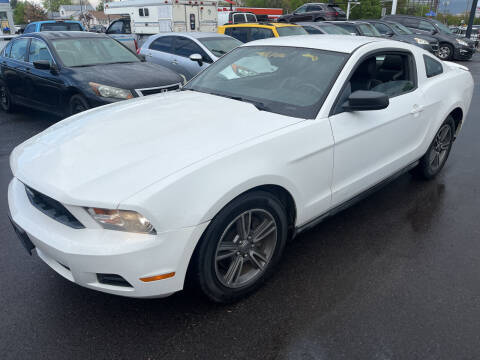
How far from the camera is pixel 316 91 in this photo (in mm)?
2969

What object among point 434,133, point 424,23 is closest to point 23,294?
point 434,133

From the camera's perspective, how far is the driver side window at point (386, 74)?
3.28 m

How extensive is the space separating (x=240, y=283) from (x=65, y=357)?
42.8 inches

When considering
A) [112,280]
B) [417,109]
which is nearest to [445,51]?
[417,109]

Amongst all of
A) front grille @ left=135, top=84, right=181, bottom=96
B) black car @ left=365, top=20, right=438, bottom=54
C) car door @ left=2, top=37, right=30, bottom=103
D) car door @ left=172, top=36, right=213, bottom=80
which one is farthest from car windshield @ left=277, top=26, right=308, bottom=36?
car door @ left=2, top=37, right=30, bottom=103

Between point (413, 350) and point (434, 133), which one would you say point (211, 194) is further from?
point (434, 133)

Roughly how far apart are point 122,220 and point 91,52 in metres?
5.45

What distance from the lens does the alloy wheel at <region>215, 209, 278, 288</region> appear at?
2.43 meters

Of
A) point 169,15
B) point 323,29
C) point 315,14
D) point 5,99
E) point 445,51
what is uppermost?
point 315,14

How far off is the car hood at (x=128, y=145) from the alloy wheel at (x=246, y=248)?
1.63 ft

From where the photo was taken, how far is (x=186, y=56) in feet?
28.2

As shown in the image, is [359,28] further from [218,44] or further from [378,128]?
[378,128]

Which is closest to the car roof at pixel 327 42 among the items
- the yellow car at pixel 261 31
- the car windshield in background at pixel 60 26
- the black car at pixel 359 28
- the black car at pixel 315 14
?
the yellow car at pixel 261 31

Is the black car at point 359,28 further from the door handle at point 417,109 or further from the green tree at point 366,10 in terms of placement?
the green tree at point 366,10
